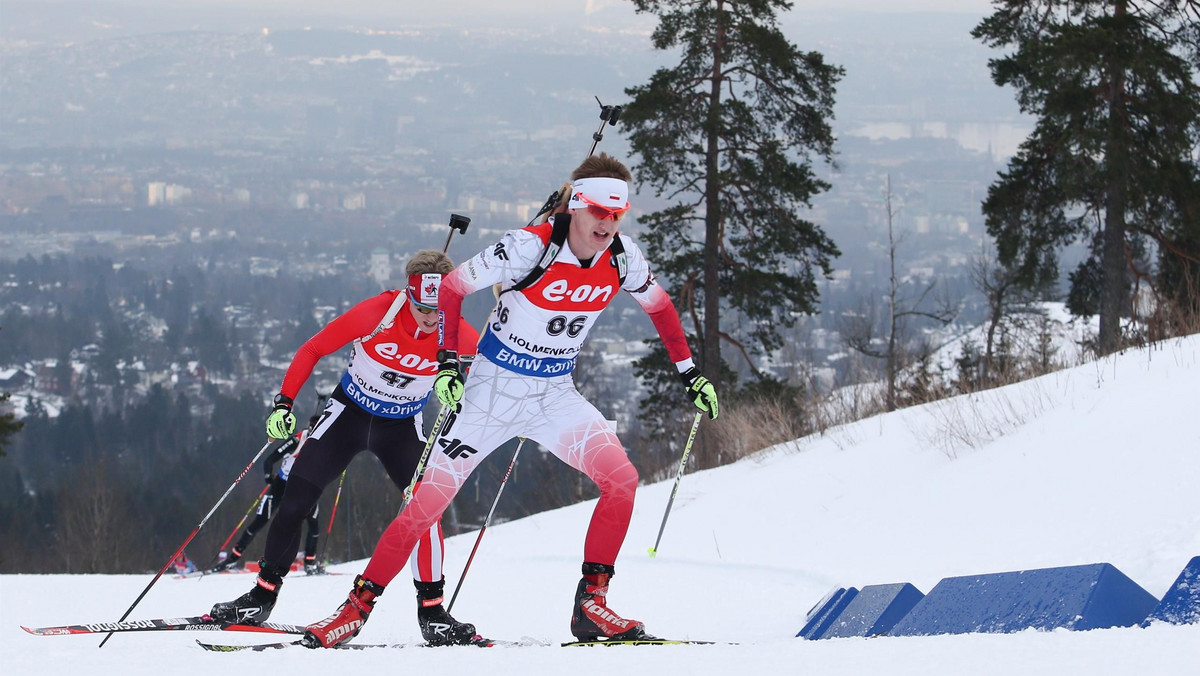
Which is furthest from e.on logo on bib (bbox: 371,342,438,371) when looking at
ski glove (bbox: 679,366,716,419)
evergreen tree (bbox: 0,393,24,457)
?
evergreen tree (bbox: 0,393,24,457)

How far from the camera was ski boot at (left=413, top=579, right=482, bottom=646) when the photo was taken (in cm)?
477

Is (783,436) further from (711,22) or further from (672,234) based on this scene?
(711,22)

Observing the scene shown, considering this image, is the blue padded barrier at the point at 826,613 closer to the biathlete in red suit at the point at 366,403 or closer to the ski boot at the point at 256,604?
the biathlete in red suit at the point at 366,403

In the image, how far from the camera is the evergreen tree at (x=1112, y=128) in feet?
63.1

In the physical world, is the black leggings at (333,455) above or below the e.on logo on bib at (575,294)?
below

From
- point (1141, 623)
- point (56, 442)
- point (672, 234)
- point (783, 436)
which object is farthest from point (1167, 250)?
point (56, 442)

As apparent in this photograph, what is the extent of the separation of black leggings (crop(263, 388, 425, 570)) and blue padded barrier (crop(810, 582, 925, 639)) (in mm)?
2189

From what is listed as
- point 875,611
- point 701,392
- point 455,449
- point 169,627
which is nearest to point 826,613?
point 875,611

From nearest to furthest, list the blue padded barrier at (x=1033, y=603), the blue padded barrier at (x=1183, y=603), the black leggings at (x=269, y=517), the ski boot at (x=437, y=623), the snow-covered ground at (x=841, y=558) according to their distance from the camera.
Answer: the snow-covered ground at (x=841, y=558)
the blue padded barrier at (x=1183, y=603)
the blue padded barrier at (x=1033, y=603)
the ski boot at (x=437, y=623)
the black leggings at (x=269, y=517)

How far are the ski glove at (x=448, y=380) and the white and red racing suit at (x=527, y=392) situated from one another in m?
0.10

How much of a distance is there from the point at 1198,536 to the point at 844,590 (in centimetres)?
170

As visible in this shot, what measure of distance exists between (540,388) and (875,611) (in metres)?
1.82

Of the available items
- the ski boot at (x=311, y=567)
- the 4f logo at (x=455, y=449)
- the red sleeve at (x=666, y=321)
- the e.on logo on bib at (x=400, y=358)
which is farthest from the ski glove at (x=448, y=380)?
the ski boot at (x=311, y=567)

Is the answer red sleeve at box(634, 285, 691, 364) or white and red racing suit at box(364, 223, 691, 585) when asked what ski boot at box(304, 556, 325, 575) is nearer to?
white and red racing suit at box(364, 223, 691, 585)
